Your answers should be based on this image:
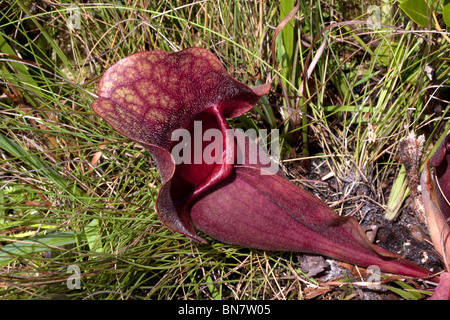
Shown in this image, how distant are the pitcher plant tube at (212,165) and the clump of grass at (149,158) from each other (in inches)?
8.8

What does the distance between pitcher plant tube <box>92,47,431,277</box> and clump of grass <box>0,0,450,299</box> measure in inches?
8.8

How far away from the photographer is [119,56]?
1.59 metres

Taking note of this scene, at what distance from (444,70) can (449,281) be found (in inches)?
31.3

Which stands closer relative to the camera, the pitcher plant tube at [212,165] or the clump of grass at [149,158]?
the pitcher plant tube at [212,165]

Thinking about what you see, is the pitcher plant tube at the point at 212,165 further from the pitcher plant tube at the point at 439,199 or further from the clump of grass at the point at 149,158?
the clump of grass at the point at 149,158

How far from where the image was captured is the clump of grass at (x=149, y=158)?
132 centimetres

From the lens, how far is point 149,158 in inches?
60.3

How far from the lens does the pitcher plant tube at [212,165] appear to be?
100cm

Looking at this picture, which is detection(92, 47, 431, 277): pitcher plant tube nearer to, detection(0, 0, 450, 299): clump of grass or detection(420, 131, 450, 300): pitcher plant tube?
detection(420, 131, 450, 300): pitcher plant tube

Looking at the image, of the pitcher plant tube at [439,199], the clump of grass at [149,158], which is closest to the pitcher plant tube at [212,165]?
the pitcher plant tube at [439,199]

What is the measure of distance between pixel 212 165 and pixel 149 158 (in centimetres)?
47
